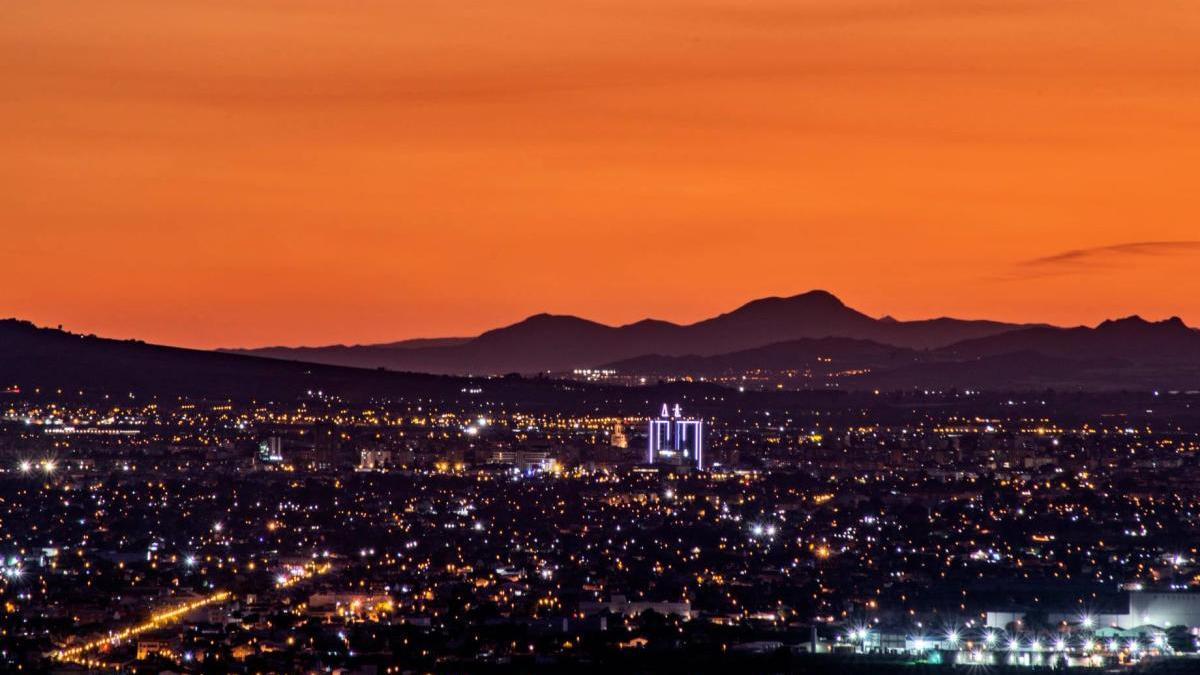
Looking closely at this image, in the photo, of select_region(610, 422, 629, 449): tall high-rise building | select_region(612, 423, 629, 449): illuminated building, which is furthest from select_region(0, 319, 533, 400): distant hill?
select_region(610, 422, 629, 449): tall high-rise building

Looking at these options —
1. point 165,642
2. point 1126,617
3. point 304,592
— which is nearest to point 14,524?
point 304,592

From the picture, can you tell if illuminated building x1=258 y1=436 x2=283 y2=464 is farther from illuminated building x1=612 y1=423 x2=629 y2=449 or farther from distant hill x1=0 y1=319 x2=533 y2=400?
distant hill x1=0 y1=319 x2=533 y2=400

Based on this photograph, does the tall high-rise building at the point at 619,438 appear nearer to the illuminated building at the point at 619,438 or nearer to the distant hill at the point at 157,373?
the illuminated building at the point at 619,438

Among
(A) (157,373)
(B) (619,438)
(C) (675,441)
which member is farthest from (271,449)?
(A) (157,373)

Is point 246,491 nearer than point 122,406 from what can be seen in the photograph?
Yes

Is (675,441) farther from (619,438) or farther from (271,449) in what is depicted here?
(271,449)

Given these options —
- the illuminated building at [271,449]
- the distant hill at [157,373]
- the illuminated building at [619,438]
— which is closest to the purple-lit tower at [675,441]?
the illuminated building at [619,438]

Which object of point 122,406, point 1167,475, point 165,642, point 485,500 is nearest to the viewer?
point 165,642

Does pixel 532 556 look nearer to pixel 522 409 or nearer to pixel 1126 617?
pixel 1126 617
